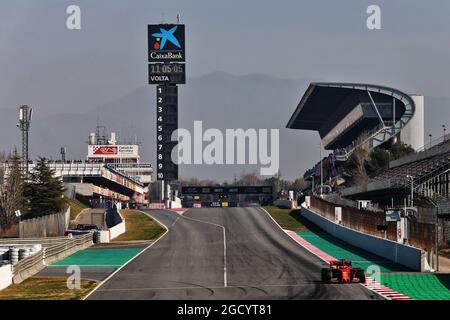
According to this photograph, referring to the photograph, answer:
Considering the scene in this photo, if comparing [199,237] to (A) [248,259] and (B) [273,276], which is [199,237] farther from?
(B) [273,276]

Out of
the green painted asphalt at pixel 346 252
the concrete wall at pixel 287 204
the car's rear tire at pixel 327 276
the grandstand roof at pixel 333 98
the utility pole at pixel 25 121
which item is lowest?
the green painted asphalt at pixel 346 252

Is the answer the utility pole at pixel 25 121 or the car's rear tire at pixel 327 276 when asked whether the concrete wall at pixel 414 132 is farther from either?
the car's rear tire at pixel 327 276

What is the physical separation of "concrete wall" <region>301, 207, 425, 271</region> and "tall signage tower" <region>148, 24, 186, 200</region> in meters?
57.8

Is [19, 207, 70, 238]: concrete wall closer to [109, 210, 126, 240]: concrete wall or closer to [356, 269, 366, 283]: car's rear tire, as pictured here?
[109, 210, 126, 240]: concrete wall

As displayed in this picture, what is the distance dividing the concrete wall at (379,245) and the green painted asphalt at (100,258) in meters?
15.5

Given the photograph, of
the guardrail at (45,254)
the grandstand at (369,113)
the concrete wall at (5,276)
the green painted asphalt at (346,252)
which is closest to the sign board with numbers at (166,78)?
the grandstand at (369,113)

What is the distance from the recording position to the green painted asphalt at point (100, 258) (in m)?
48.4

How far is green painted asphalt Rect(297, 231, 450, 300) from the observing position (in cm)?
3338

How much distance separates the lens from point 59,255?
52.4 metres

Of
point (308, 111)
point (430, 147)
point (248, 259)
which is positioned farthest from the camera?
point (308, 111)

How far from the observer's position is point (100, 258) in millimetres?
52688

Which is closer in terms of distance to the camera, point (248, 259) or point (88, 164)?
point (248, 259)
